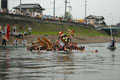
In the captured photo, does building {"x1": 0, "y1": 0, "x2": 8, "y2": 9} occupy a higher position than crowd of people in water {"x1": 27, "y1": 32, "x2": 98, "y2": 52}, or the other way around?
building {"x1": 0, "y1": 0, "x2": 8, "y2": 9}

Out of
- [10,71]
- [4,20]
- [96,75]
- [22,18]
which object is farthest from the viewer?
[22,18]

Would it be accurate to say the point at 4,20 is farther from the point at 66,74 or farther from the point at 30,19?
the point at 66,74

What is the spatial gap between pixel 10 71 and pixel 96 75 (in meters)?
4.98

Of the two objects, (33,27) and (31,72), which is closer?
(31,72)

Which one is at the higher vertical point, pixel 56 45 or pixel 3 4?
pixel 3 4

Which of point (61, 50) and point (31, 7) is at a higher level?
point (31, 7)

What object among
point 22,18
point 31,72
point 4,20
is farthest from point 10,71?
point 22,18

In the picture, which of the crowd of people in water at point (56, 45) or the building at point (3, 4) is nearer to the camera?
the crowd of people in water at point (56, 45)

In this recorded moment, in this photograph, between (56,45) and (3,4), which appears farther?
(3,4)

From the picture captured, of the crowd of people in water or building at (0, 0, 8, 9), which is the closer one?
the crowd of people in water

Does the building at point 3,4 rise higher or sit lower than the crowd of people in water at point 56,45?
higher

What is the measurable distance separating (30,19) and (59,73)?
72.6 meters

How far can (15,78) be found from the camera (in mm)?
17719

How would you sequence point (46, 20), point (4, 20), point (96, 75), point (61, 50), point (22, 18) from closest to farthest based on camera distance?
point (96, 75)
point (61, 50)
point (4, 20)
point (22, 18)
point (46, 20)
